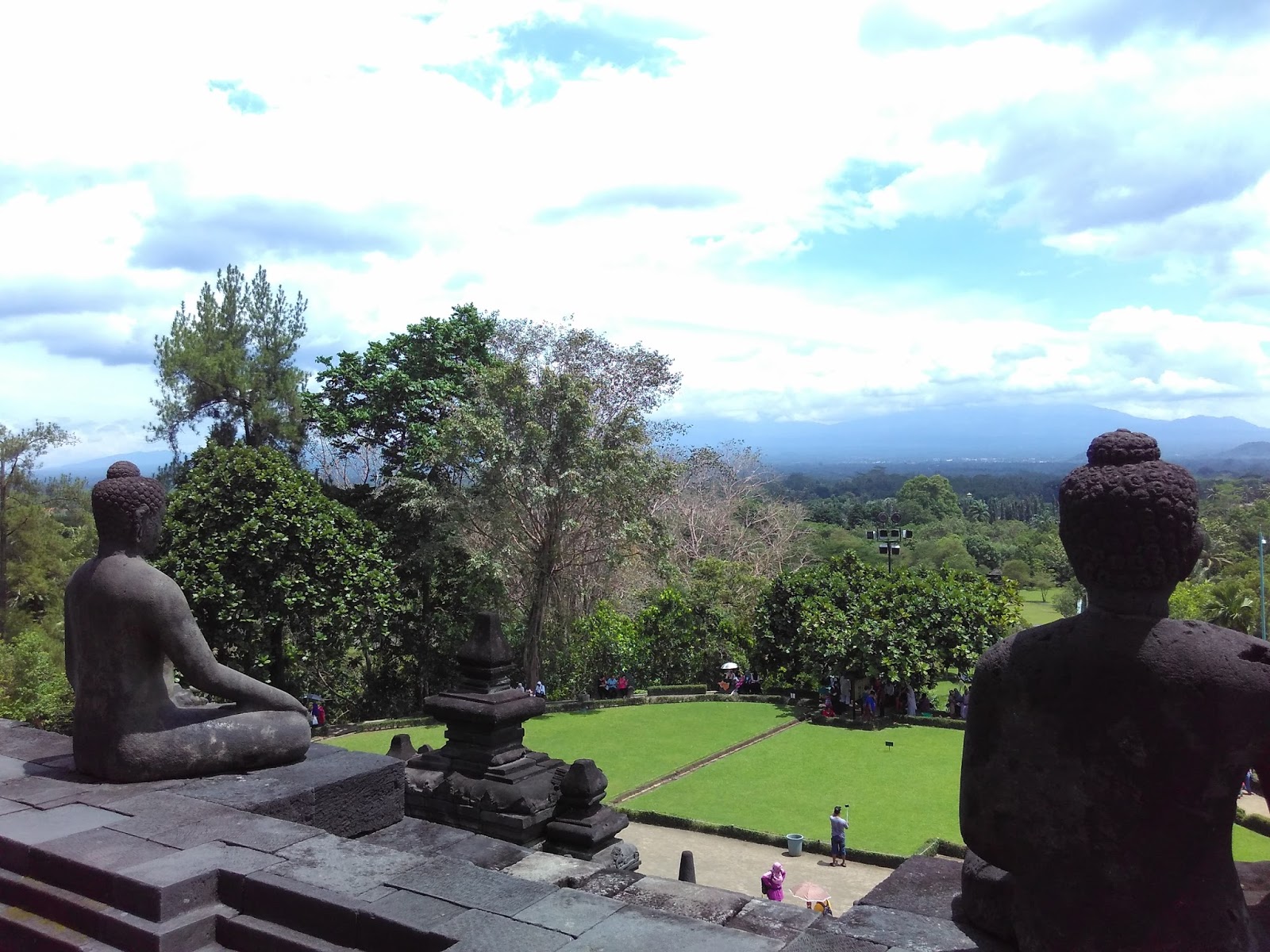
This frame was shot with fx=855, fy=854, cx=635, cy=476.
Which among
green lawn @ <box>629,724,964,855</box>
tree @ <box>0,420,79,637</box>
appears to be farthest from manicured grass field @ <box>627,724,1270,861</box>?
tree @ <box>0,420,79,637</box>

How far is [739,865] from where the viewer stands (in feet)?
33.9

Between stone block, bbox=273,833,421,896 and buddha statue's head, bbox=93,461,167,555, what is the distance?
79.7 inches

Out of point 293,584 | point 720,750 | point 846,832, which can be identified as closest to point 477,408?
point 293,584

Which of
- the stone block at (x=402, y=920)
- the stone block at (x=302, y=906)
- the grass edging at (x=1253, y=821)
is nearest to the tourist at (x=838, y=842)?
the grass edging at (x=1253, y=821)

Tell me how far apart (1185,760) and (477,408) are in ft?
59.4

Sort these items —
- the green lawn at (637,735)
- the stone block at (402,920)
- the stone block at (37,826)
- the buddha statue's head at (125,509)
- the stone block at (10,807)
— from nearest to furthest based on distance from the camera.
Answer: the stone block at (402,920) < the stone block at (37,826) < the stone block at (10,807) < the buddha statue's head at (125,509) < the green lawn at (637,735)

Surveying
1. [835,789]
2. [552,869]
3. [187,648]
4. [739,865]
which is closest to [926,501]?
[835,789]

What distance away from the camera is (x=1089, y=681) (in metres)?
2.05

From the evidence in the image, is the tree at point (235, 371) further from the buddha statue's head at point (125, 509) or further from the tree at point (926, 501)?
the tree at point (926, 501)

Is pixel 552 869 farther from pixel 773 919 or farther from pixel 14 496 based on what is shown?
pixel 14 496

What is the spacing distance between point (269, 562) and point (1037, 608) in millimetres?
41579

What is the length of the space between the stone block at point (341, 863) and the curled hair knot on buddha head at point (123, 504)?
2063mm

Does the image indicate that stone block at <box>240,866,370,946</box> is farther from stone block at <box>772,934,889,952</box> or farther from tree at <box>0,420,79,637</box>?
tree at <box>0,420,79,637</box>

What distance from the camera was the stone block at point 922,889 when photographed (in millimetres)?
3037
